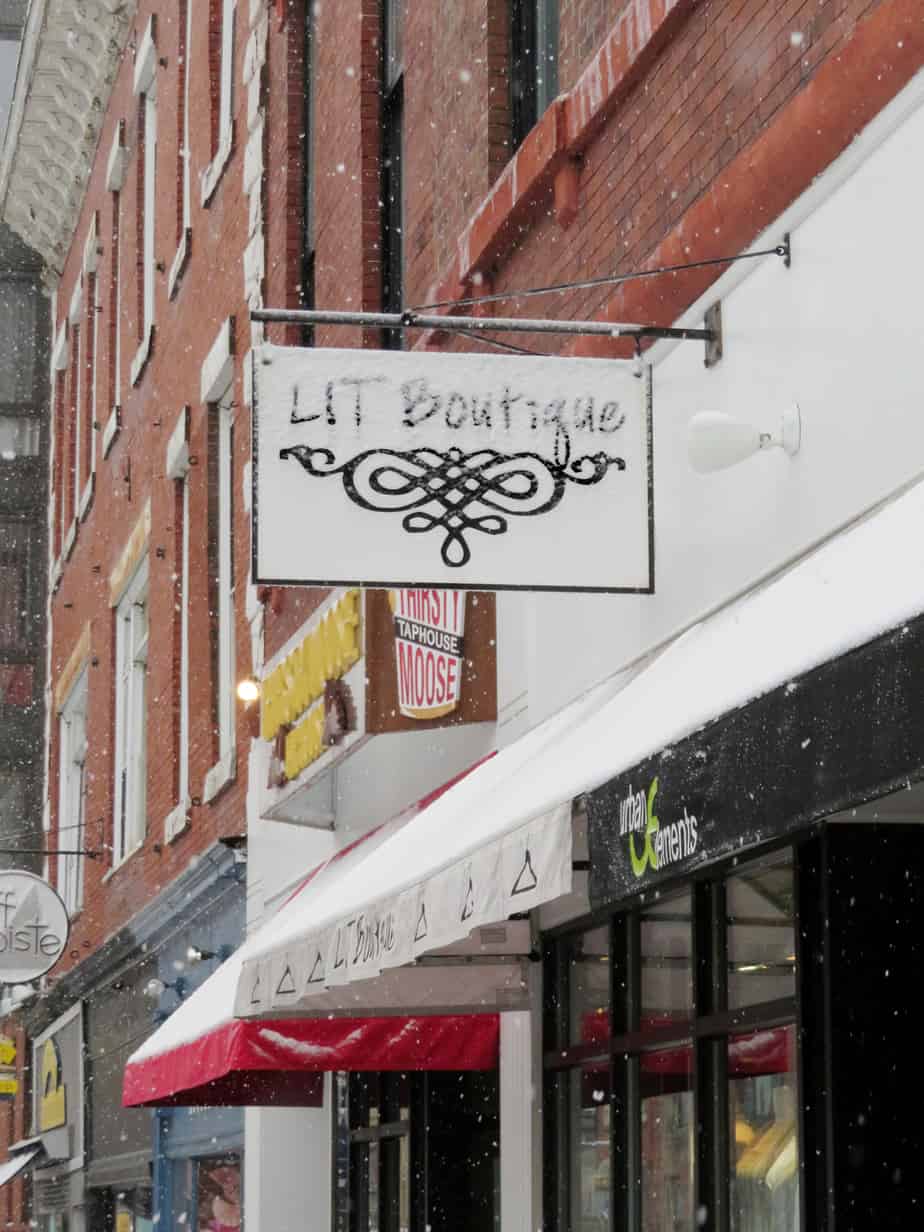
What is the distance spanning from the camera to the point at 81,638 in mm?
24594

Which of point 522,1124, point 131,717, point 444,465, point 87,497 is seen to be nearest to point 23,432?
point 87,497

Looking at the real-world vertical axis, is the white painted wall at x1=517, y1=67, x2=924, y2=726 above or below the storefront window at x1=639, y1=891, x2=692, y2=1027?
above

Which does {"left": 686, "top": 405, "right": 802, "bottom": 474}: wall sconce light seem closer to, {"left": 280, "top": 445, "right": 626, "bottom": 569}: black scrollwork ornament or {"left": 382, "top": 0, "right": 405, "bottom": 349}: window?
{"left": 280, "top": 445, "right": 626, "bottom": 569}: black scrollwork ornament

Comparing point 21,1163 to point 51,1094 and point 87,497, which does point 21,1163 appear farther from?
point 87,497

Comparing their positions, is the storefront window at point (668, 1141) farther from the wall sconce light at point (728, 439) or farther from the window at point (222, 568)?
the window at point (222, 568)

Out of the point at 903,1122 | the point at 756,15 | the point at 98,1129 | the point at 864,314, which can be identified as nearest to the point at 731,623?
the point at 864,314

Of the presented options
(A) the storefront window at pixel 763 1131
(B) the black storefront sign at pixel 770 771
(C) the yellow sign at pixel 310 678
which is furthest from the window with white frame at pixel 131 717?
(B) the black storefront sign at pixel 770 771

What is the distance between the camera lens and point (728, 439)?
710 cm

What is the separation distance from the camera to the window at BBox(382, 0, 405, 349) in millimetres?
12703

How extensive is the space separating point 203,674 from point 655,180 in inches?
380

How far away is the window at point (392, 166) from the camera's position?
41.7 feet

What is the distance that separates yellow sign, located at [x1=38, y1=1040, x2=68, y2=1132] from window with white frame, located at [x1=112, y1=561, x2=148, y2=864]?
2.76 metres

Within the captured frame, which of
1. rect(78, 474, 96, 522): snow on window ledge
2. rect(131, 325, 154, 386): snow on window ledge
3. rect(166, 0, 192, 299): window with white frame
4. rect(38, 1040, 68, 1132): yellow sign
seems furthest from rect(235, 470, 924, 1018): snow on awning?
rect(78, 474, 96, 522): snow on window ledge

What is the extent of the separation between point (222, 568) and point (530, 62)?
753 cm
